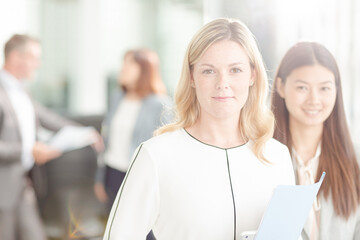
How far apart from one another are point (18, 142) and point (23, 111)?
18cm

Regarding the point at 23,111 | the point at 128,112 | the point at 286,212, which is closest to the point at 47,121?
the point at 23,111

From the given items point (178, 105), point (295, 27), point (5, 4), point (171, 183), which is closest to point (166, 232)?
point (171, 183)

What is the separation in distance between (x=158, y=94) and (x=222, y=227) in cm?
172

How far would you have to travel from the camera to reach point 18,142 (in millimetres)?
2719

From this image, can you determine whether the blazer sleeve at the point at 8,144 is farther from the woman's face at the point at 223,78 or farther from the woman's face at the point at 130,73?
the woman's face at the point at 223,78

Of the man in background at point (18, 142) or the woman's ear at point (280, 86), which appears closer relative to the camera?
the woman's ear at point (280, 86)

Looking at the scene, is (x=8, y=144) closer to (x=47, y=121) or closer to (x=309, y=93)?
(x=47, y=121)

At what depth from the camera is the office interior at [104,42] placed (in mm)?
1249

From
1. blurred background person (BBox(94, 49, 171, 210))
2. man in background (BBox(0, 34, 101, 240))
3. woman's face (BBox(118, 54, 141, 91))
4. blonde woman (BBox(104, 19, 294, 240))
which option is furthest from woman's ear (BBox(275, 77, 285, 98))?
man in background (BBox(0, 34, 101, 240))

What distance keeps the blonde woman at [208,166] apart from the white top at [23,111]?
1.85m

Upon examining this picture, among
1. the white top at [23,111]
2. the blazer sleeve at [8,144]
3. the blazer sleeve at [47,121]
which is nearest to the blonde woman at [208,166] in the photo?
the blazer sleeve at [8,144]

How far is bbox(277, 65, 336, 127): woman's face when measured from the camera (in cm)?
119

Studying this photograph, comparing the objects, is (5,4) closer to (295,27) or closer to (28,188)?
(28,188)

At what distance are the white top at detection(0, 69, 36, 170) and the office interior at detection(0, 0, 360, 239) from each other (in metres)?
0.74
